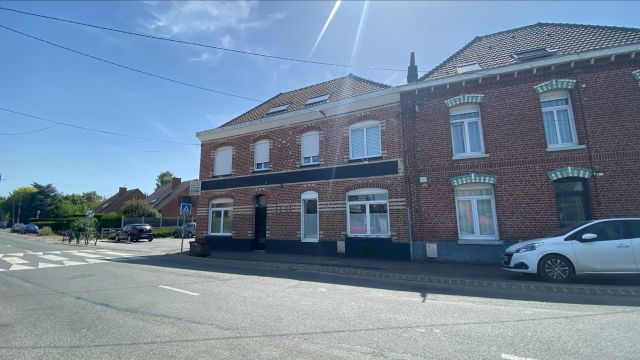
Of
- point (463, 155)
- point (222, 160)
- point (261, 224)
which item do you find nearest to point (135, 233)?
point (222, 160)

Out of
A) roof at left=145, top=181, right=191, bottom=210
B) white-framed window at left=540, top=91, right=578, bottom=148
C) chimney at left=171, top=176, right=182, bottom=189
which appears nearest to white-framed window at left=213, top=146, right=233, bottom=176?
white-framed window at left=540, top=91, right=578, bottom=148

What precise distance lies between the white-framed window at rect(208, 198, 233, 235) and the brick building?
3.20 ft

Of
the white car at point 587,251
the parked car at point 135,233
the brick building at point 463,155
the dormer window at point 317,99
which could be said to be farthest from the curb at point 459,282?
the parked car at point 135,233

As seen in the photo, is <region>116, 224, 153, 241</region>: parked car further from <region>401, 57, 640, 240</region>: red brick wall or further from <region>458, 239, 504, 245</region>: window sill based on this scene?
<region>458, 239, 504, 245</region>: window sill

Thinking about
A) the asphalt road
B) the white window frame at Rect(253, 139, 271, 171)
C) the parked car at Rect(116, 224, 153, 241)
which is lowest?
the asphalt road

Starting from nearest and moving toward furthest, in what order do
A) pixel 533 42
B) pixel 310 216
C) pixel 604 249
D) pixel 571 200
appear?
pixel 604 249 → pixel 571 200 → pixel 533 42 → pixel 310 216

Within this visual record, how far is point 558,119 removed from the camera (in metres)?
10.8

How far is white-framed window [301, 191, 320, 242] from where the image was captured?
564 inches

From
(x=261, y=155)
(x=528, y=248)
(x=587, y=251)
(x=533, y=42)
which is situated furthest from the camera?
(x=261, y=155)

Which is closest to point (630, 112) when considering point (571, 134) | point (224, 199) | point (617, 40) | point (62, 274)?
point (571, 134)

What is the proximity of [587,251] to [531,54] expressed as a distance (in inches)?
316

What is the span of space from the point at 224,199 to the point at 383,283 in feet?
38.4

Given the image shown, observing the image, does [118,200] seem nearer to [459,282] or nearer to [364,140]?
[364,140]

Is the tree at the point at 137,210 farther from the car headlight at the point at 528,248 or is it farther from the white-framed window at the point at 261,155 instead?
the car headlight at the point at 528,248
